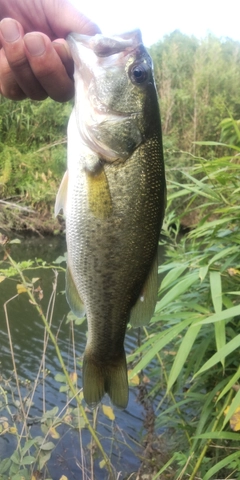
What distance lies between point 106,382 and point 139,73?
1.02m

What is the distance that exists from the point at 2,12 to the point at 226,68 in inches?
823

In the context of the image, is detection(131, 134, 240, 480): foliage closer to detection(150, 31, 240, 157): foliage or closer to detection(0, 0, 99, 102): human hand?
detection(0, 0, 99, 102): human hand

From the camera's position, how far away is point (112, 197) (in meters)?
1.48

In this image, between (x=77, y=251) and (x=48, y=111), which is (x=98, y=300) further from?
(x=48, y=111)

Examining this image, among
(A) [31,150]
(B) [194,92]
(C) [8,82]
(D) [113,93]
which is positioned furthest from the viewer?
(B) [194,92]

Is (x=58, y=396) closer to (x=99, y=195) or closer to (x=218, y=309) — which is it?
(x=218, y=309)

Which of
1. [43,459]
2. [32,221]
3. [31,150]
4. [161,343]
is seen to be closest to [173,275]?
[161,343]

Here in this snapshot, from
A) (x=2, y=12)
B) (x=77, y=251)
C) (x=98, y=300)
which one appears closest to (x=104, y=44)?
(x=2, y=12)

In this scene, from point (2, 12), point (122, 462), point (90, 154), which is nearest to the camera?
point (90, 154)

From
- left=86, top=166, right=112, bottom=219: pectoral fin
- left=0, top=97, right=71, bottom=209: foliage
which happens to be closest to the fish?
left=86, top=166, right=112, bottom=219: pectoral fin

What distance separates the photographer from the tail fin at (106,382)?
1617 millimetres

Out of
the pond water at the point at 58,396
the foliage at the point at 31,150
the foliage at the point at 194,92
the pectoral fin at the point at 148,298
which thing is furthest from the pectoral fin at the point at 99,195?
the foliage at the point at 194,92

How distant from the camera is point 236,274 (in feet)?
9.20

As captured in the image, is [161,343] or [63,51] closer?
[63,51]
